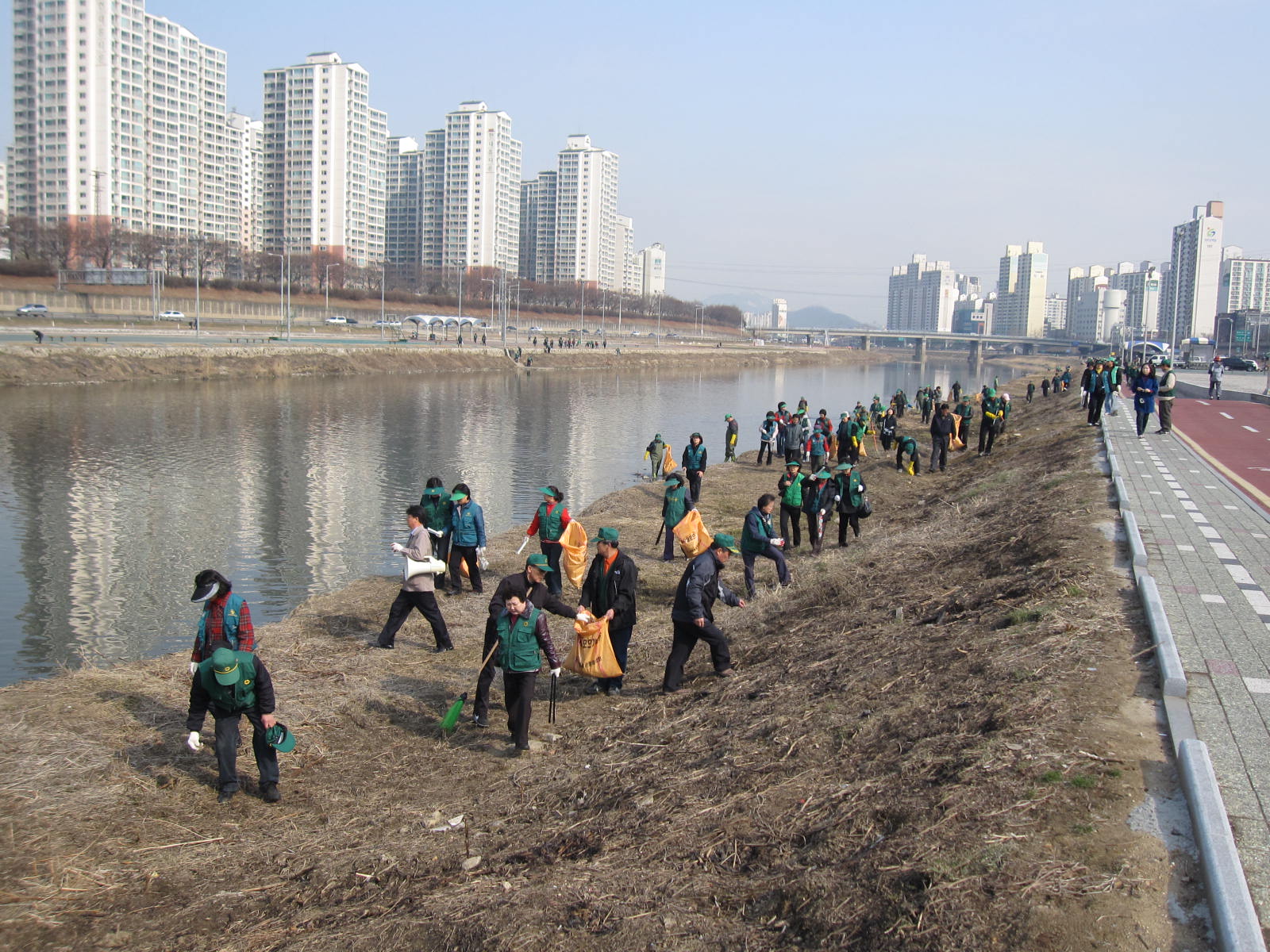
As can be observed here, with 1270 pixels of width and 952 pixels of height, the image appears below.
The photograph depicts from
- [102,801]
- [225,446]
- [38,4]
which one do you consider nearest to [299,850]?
[102,801]

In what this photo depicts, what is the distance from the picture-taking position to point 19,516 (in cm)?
1970

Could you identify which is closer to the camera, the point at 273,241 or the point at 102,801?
the point at 102,801

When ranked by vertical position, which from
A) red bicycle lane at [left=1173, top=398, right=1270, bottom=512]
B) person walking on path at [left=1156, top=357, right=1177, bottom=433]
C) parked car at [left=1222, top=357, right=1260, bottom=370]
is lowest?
red bicycle lane at [left=1173, top=398, right=1270, bottom=512]

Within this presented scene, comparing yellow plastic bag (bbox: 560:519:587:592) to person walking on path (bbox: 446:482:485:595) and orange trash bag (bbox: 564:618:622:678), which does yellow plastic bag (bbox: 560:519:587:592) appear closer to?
person walking on path (bbox: 446:482:485:595)

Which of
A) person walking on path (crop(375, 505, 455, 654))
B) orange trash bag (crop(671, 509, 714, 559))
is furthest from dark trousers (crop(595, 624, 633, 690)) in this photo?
orange trash bag (crop(671, 509, 714, 559))

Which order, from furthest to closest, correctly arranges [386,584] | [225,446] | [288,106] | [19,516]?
1. [288,106]
2. [225,446]
3. [19,516]
4. [386,584]

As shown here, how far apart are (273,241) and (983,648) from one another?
144m

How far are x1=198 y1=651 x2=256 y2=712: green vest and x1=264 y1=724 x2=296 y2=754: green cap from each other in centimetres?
24

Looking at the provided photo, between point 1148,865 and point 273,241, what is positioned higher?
point 273,241

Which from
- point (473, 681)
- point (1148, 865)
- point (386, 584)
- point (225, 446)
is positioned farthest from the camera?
point (225, 446)

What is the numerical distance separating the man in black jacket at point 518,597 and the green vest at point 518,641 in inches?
5.2

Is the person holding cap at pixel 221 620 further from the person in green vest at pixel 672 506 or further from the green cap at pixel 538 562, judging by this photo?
the person in green vest at pixel 672 506

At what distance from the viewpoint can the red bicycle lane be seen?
1619cm

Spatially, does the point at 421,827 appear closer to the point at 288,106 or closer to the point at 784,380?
the point at 784,380
